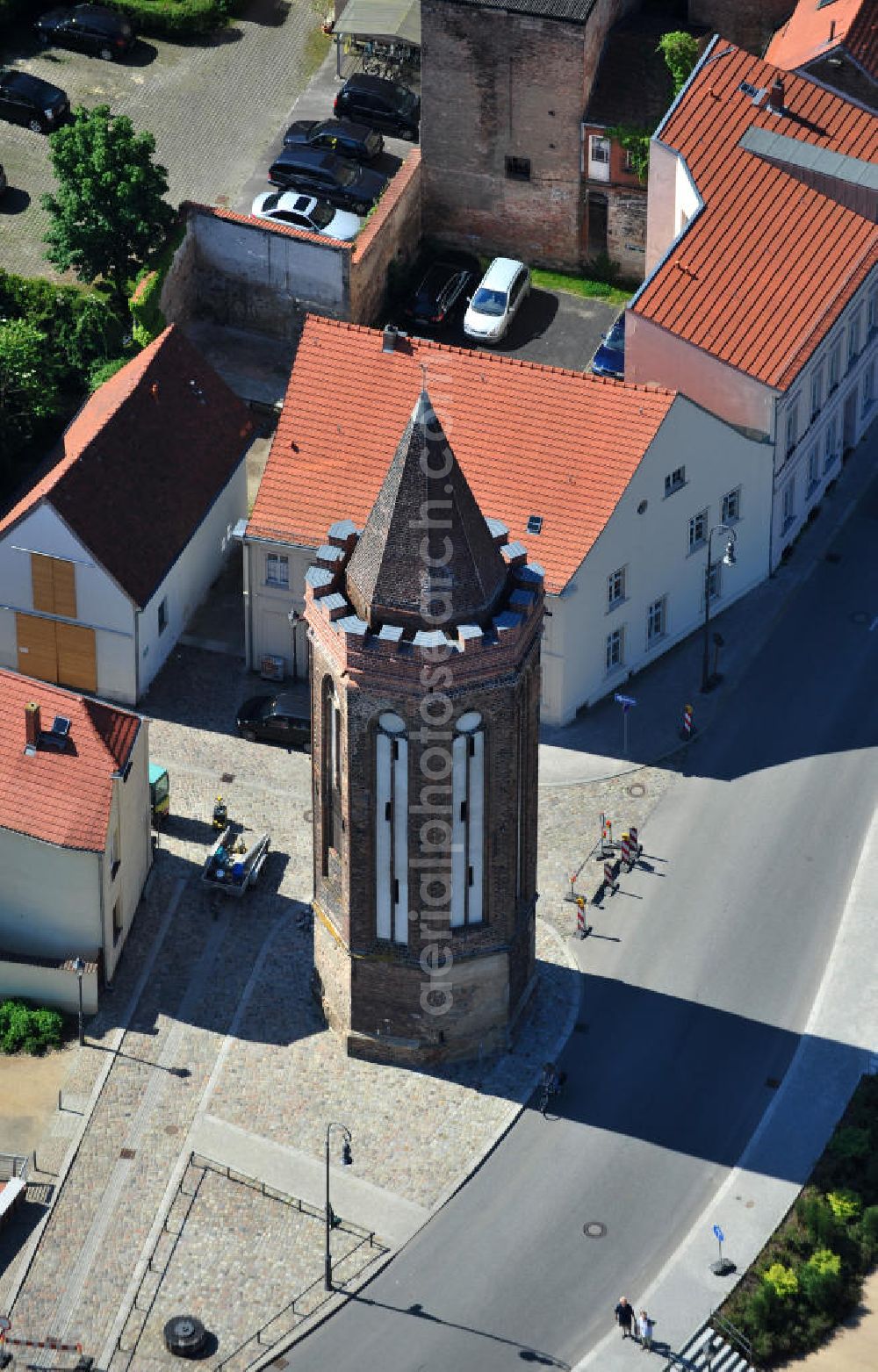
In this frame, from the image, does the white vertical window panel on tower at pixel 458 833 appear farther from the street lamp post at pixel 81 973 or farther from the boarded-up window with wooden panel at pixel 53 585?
the boarded-up window with wooden panel at pixel 53 585

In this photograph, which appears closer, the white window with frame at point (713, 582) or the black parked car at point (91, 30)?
the white window with frame at point (713, 582)

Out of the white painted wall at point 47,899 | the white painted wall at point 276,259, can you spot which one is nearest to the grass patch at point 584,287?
the white painted wall at point 276,259

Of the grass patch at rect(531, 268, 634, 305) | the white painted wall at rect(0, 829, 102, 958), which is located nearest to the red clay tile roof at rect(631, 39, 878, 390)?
the grass patch at rect(531, 268, 634, 305)

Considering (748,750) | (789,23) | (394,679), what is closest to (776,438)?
(748,750)

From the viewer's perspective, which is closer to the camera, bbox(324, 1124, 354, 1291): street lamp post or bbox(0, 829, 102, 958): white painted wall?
bbox(324, 1124, 354, 1291): street lamp post

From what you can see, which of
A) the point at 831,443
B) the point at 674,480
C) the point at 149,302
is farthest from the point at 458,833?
Result: the point at 149,302

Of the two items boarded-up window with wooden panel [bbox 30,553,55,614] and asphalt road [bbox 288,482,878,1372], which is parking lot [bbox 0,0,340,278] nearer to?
boarded-up window with wooden panel [bbox 30,553,55,614]

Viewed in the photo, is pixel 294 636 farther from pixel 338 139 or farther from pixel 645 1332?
pixel 645 1332

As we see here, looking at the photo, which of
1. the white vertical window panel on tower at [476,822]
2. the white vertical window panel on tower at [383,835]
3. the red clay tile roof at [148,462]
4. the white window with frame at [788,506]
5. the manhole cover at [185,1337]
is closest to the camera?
the manhole cover at [185,1337]
